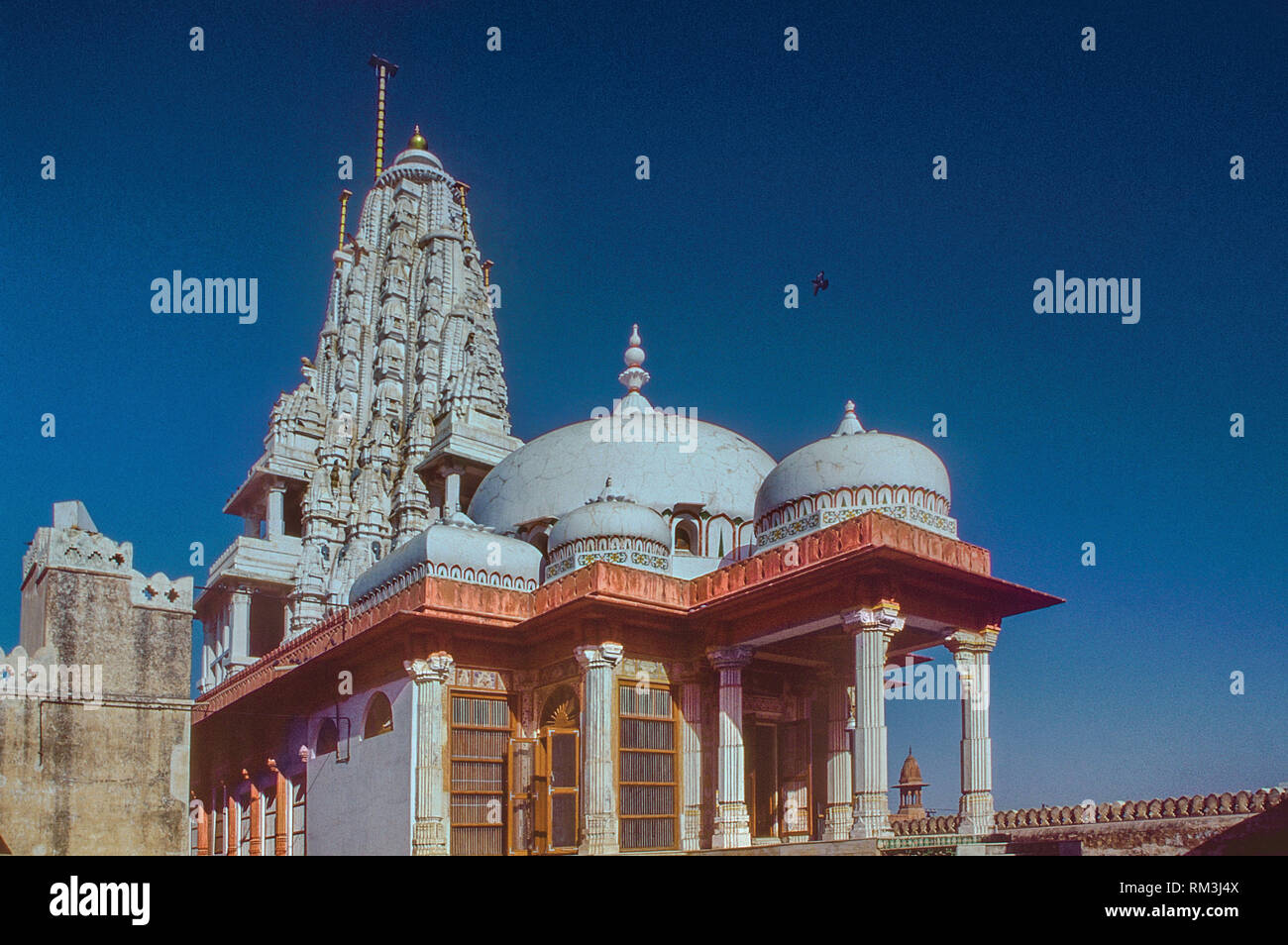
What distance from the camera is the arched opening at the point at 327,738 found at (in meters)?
26.6

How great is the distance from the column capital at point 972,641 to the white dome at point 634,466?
705cm

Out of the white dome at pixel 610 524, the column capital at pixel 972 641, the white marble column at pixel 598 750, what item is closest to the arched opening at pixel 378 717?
the white marble column at pixel 598 750

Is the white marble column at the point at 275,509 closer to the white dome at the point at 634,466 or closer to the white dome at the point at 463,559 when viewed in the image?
the white dome at the point at 634,466

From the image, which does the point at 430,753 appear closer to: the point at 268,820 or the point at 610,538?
the point at 610,538

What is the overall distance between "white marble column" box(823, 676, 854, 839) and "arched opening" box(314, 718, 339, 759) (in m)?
9.84

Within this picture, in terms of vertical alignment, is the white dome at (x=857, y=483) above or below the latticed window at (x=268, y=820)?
above

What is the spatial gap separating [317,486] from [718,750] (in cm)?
2554

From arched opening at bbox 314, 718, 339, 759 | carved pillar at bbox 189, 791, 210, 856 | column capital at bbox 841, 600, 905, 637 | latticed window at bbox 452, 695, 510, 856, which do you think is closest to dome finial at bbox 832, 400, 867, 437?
column capital at bbox 841, 600, 905, 637

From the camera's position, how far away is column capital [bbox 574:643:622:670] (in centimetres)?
2261

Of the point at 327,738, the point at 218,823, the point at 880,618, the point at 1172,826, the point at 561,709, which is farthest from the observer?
the point at 218,823

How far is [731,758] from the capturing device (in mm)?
22688

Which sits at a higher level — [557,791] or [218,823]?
[557,791]

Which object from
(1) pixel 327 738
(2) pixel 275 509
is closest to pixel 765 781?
(1) pixel 327 738

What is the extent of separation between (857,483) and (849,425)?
67.2 inches
